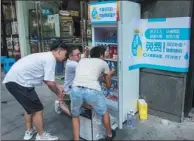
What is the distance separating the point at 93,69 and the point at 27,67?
0.76 m

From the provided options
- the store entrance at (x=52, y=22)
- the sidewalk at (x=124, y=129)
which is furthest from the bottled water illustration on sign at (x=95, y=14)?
the store entrance at (x=52, y=22)

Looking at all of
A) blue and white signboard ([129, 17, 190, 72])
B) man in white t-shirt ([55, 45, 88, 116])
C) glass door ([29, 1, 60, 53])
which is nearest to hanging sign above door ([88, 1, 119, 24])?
blue and white signboard ([129, 17, 190, 72])

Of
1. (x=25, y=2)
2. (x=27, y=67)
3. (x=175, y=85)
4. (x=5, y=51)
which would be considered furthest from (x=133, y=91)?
(x=5, y=51)

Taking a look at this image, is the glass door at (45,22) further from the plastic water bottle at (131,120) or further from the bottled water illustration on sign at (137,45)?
the plastic water bottle at (131,120)

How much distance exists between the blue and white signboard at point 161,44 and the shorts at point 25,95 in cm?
136

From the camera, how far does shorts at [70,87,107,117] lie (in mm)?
2168

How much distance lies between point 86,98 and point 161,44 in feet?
4.31

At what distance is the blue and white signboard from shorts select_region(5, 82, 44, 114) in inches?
53.5

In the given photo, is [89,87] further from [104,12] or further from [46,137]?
[104,12]

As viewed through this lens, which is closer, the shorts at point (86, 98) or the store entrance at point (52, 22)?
the shorts at point (86, 98)

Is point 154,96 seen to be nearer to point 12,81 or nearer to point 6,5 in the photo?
point 12,81

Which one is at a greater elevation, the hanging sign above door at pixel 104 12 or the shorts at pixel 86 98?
the hanging sign above door at pixel 104 12

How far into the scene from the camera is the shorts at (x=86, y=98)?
217 cm

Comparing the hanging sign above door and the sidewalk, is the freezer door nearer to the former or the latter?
the hanging sign above door
